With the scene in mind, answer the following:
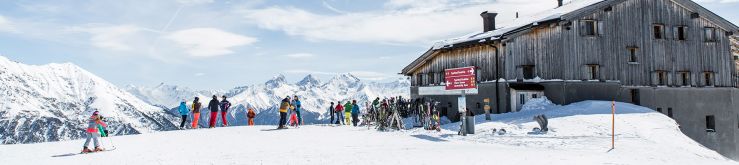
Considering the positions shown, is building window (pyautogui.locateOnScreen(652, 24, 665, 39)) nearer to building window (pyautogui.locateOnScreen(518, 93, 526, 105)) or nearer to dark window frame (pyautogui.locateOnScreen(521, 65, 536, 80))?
dark window frame (pyautogui.locateOnScreen(521, 65, 536, 80))

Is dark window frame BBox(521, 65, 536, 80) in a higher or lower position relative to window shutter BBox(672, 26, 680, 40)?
lower

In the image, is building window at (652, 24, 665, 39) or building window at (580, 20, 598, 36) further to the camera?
building window at (652, 24, 665, 39)

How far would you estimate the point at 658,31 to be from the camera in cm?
3438

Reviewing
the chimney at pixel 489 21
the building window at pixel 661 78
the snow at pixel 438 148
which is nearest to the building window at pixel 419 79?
the chimney at pixel 489 21

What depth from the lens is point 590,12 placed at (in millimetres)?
31844

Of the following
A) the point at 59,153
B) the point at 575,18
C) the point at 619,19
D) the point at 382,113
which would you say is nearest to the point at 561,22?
the point at 575,18

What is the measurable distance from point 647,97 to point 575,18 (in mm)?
6953

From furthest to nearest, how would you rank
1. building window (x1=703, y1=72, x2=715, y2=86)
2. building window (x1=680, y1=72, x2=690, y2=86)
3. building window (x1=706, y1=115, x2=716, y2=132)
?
building window (x1=703, y1=72, x2=715, y2=86), building window (x1=680, y1=72, x2=690, y2=86), building window (x1=706, y1=115, x2=716, y2=132)

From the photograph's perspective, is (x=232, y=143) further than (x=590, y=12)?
No

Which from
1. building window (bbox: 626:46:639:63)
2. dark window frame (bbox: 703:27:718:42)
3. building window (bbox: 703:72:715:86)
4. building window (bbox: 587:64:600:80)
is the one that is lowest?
building window (bbox: 703:72:715:86)

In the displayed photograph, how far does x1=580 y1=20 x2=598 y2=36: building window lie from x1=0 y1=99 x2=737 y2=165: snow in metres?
8.59

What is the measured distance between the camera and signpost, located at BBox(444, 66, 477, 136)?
70.3ft

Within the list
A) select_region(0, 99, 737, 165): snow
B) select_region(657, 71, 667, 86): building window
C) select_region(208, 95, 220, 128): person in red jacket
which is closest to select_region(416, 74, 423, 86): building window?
select_region(657, 71, 667, 86): building window

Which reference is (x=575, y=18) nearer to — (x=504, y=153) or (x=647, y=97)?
(x=647, y=97)
